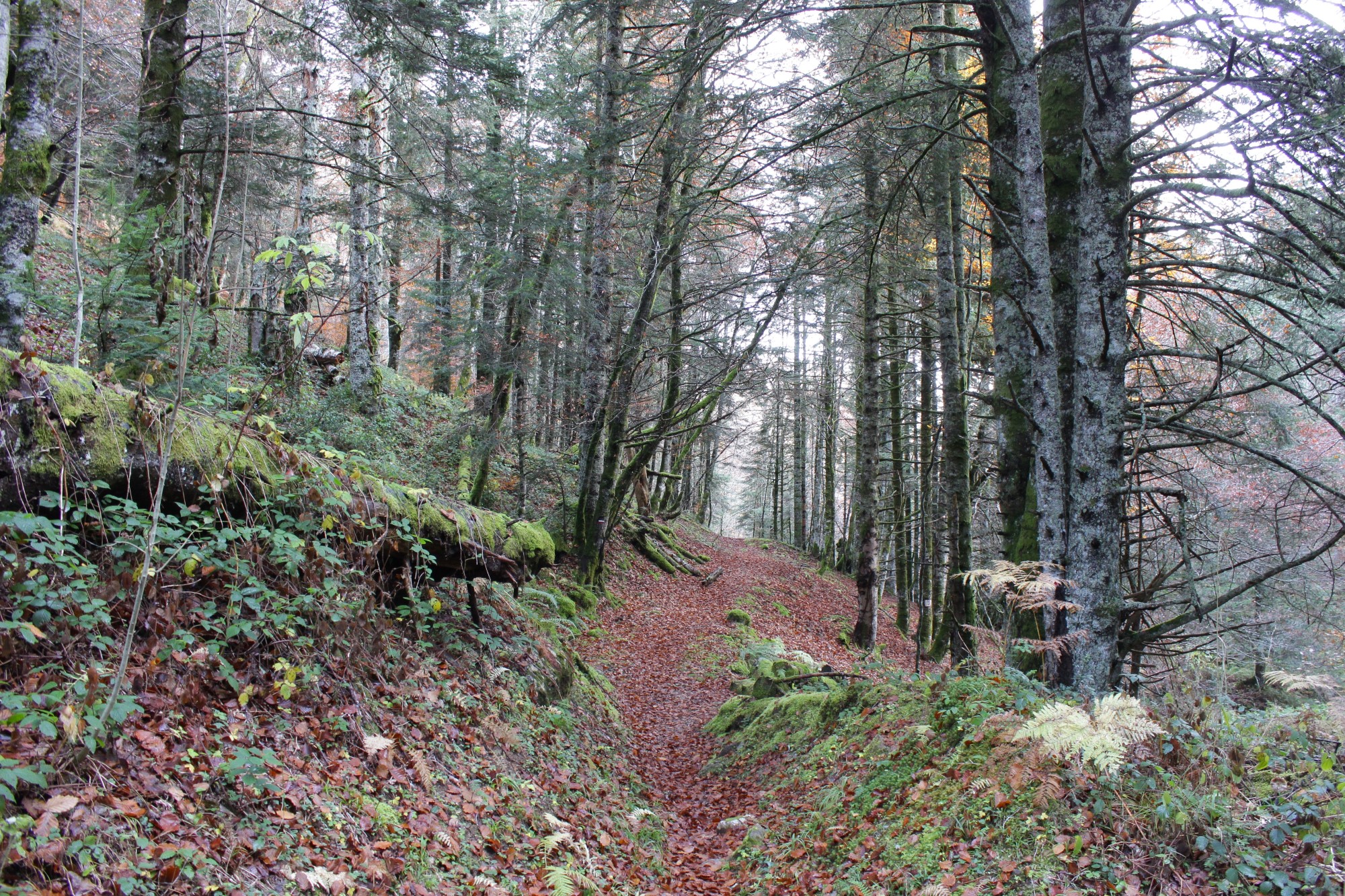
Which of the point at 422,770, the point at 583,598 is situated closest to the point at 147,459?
the point at 422,770

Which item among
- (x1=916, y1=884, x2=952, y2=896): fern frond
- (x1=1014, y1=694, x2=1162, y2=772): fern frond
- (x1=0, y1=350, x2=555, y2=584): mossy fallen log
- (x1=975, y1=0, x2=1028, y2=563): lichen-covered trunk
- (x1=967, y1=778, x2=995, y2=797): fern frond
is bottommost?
(x1=916, y1=884, x2=952, y2=896): fern frond

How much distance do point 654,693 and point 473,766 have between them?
5399mm

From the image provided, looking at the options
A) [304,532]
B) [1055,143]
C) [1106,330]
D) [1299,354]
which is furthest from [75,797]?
[1055,143]

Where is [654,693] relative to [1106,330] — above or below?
below

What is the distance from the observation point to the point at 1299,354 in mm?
4336

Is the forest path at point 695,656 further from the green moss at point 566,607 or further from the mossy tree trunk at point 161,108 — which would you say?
the mossy tree trunk at point 161,108

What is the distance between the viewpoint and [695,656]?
463 inches

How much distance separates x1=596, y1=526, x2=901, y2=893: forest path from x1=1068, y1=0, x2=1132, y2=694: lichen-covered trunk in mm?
3182

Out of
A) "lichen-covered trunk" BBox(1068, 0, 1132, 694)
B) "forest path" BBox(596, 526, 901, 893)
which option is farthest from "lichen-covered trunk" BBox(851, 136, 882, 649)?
"lichen-covered trunk" BBox(1068, 0, 1132, 694)

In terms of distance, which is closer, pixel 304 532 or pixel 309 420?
pixel 304 532

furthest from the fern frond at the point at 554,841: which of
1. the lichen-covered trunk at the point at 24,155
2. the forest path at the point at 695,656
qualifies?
the lichen-covered trunk at the point at 24,155

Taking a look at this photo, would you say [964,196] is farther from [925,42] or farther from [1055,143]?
[1055,143]

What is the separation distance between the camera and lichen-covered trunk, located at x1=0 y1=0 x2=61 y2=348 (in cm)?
518

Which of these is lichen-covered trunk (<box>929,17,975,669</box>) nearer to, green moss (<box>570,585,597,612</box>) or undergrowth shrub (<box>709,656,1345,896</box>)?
undergrowth shrub (<box>709,656,1345,896</box>)
